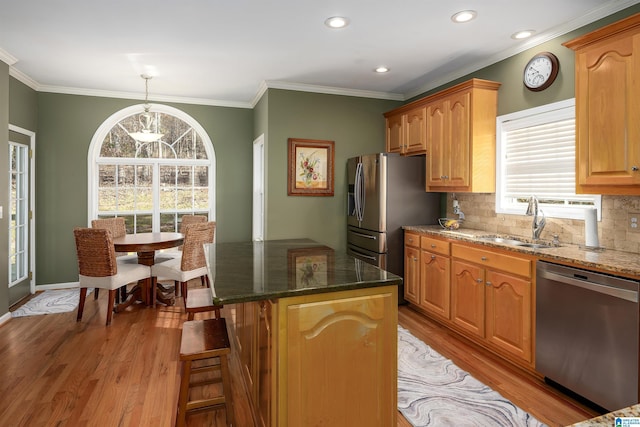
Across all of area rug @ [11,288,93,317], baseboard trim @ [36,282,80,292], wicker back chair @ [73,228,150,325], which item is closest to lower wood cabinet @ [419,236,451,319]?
wicker back chair @ [73,228,150,325]

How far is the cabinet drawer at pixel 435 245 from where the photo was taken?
356cm

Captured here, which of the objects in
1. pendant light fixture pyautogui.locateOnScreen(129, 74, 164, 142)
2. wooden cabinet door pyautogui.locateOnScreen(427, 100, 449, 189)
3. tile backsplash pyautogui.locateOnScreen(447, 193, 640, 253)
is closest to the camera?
tile backsplash pyautogui.locateOnScreen(447, 193, 640, 253)

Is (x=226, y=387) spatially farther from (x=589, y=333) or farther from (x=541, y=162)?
(x=541, y=162)

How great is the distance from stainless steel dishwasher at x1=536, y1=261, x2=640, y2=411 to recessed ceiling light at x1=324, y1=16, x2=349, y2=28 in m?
2.34

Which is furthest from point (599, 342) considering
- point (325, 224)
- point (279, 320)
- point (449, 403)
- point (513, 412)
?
point (325, 224)

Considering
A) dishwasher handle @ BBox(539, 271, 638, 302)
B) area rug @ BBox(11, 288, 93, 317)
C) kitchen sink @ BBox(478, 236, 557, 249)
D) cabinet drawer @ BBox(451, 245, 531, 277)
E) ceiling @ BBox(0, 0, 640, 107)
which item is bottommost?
area rug @ BBox(11, 288, 93, 317)

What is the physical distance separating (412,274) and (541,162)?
1.67 meters

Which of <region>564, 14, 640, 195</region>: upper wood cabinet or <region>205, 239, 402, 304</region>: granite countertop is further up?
<region>564, 14, 640, 195</region>: upper wood cabinet

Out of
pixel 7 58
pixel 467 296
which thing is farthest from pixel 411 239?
pixel 7 58

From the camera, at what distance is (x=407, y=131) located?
460 centimetres

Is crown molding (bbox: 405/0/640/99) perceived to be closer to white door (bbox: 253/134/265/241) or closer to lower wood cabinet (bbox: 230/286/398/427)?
white door (bbox: 253/134/265/241)

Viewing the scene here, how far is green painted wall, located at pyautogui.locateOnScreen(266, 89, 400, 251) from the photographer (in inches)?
183

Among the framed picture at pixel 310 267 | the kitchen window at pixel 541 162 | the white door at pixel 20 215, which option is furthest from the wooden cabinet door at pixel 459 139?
the white door at pixel 20 215

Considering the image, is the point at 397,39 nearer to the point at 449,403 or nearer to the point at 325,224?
the point at 325,224
